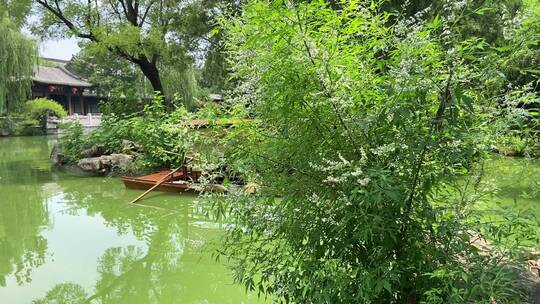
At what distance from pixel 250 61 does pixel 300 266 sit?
0.83 metres

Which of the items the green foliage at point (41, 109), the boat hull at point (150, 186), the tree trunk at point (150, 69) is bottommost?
the boat hull at point (150, 186)

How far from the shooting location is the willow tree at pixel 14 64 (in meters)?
17.3

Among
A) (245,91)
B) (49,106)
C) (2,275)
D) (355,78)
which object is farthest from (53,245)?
(49,106)

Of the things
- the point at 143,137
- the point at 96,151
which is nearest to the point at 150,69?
the point at 96,151

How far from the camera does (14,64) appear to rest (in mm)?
17891

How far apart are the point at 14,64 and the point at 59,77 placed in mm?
9470

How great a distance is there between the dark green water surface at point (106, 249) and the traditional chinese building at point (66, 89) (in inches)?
768

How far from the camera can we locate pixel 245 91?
6.37 feet

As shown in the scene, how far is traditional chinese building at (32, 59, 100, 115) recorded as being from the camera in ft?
84.0

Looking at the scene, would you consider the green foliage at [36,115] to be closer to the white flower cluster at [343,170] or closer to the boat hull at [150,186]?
the boat hull at [150,186]

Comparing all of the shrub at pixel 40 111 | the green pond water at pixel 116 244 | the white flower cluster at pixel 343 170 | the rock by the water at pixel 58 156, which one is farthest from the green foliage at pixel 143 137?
the shrub at pixel 40 111

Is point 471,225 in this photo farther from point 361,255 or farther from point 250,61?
point 250,61

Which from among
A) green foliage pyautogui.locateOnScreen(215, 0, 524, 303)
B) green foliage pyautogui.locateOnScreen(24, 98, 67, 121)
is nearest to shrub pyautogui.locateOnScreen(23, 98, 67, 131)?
green foliage pyautogui.locateOnScreen(24, 98, 67, 121)

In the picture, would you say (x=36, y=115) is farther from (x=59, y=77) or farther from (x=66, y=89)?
(x=59, y=77)
